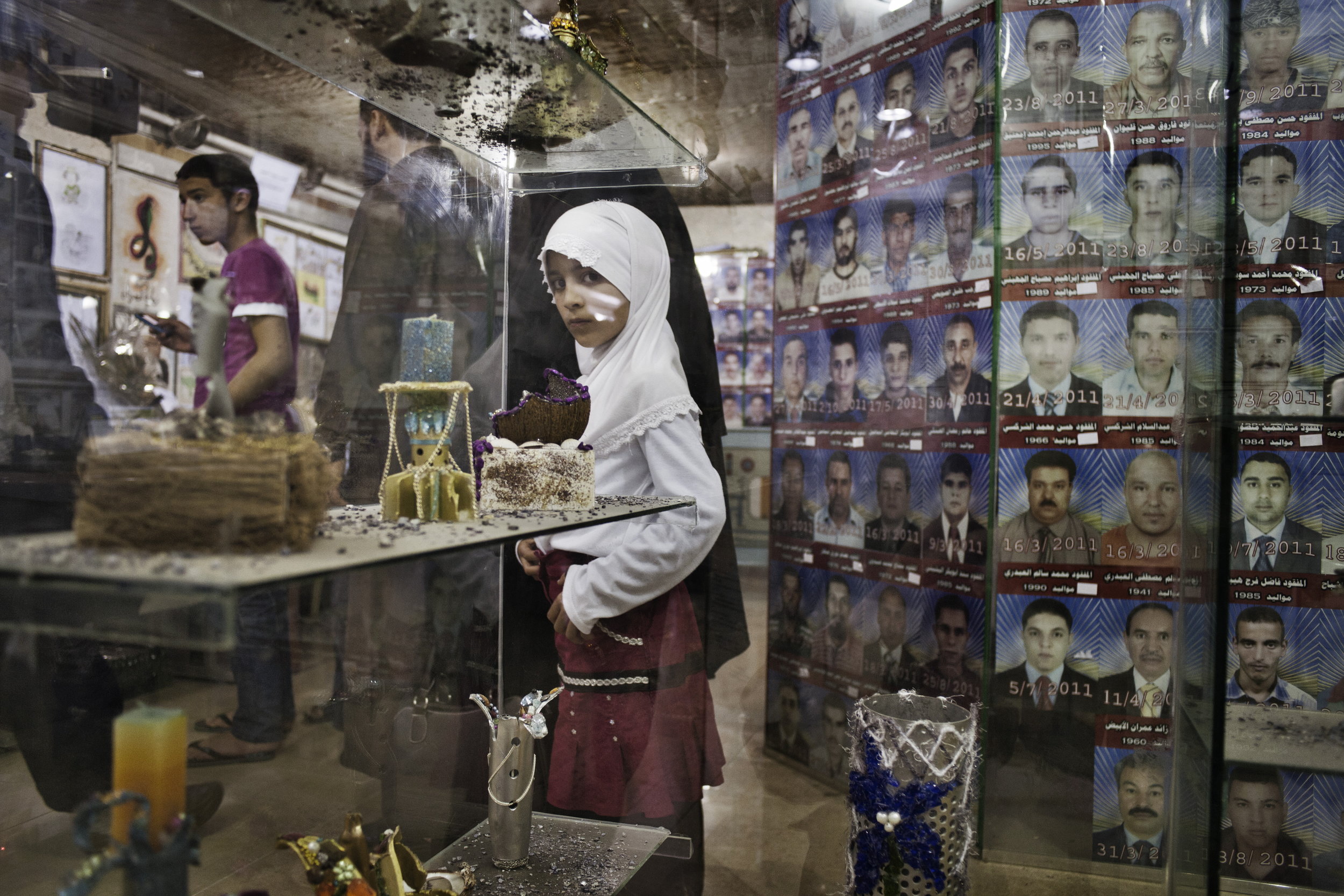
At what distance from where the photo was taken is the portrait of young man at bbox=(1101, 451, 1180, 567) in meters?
2.74

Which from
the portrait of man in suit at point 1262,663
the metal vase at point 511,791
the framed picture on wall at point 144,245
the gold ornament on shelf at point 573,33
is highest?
the gold ornament on shelf at point 573,33

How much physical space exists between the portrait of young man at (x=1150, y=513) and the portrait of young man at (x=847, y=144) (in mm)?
1302

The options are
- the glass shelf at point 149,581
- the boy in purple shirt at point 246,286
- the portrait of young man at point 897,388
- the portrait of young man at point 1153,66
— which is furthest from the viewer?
the portrait of young man at point 897,388

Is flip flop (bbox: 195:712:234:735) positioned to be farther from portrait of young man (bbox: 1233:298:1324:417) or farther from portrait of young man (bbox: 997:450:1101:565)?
portrait of young man (bbox: 997:450:1101:565)

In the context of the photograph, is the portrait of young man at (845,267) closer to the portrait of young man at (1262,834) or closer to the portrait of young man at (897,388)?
the portrait of young man at (897,388)

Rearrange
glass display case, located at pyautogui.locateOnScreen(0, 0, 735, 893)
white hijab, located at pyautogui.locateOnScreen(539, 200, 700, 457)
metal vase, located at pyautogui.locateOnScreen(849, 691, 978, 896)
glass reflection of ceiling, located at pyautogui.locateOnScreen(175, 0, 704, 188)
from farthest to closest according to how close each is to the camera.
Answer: white hijab, located at pyautogui.locateOnScreen(539, 200, 700, 457) < metal vase, located at pyautogui.locateOnScreen(849, 691, 978, 896) < glass reflection of ceiling, located at pyautogui.locateOnScreen(175, 0, 704, 188) < glass display case, located at pyautogui.locateOnScreen(0, 0, 735, 893)

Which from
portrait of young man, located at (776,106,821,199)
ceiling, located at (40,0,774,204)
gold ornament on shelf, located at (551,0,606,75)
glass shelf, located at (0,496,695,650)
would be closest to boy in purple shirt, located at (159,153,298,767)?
glass shelf, located at (0,496,695,650)

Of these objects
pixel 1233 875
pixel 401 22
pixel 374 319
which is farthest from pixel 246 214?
pixel 1233 875

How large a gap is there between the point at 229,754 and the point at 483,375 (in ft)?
3.59

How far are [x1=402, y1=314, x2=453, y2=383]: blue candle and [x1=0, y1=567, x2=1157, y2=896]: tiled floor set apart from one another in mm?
689

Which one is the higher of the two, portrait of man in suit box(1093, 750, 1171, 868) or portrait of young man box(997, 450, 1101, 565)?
portrait of young man box(997, 450, 1101, 565)

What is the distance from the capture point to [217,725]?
1646mm

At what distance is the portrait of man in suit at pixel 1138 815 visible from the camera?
2.71 meters

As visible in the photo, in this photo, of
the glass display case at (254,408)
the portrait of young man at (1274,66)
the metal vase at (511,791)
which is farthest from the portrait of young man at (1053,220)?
the metal vase at (511,791)
